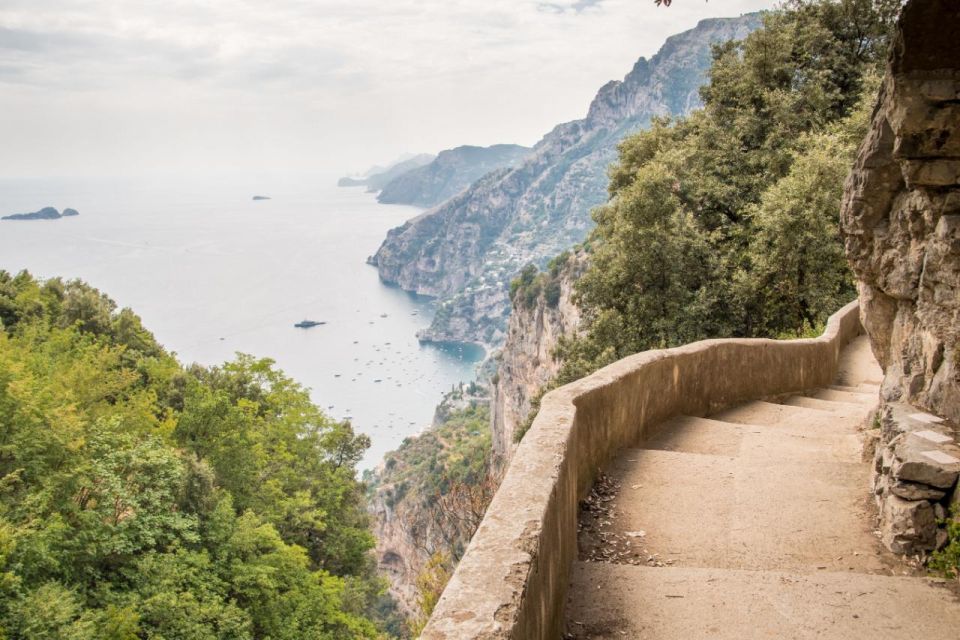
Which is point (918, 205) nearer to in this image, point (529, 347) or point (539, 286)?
point (529, 347)

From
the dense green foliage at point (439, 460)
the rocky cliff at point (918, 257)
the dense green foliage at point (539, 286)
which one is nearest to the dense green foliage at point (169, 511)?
the rocky cliff at point (918, 257)

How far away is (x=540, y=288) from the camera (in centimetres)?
8912

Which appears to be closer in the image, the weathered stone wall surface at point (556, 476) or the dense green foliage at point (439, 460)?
the weathered stone wall surface at point (556, 476)

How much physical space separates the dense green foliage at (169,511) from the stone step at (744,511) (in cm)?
1357

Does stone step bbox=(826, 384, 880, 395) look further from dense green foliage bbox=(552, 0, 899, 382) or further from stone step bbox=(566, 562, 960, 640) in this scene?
stone step bbox=(566, 562, 960, 640)

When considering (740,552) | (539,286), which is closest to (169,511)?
(740,552)

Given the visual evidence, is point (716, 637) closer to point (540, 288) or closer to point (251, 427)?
point (251, 427)

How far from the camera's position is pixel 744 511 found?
18.0ft

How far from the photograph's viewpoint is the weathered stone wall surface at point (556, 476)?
2.61m

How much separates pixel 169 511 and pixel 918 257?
19201 millimetres

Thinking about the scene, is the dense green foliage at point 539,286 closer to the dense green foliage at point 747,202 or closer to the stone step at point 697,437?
the dense green foliage at point 747,202

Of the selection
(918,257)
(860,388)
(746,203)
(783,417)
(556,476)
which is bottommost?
(860,388)

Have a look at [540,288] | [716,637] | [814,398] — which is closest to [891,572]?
[716,637]

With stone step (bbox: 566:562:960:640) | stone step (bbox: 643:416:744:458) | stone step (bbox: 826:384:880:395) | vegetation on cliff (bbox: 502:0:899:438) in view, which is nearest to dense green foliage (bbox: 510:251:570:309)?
vegetation on cliff (bbox: 502:0:899:438)
